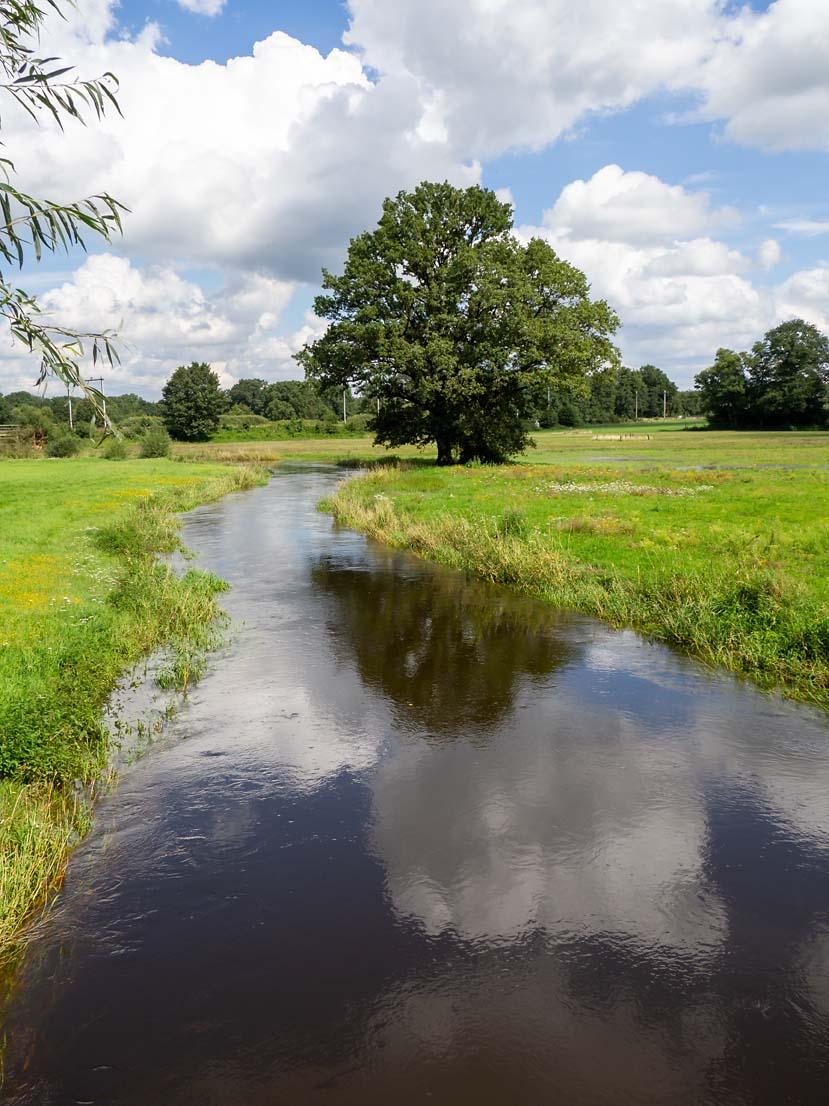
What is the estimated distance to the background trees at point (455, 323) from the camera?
48594 millimetres

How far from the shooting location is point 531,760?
34.0 feet

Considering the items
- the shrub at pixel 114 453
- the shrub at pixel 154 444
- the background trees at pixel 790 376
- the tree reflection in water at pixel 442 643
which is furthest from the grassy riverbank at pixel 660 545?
the background trees at pixel 790 376

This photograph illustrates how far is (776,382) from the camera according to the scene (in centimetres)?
11619

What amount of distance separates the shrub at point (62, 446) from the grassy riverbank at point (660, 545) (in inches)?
2233

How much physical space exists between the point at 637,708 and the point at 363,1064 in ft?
26.3

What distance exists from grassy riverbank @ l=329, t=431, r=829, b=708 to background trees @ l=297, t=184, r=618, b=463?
9.67 m

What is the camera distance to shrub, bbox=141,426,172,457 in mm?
82250

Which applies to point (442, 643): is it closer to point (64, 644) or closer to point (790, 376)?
point (64, 644)

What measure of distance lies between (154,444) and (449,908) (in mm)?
82796

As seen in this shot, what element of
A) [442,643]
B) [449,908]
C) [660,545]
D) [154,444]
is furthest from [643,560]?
[154,444]

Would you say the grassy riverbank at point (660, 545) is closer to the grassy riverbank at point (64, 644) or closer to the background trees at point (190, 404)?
the grassy riverbank at point (64, 644)

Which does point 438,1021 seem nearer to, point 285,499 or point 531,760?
point 531,760

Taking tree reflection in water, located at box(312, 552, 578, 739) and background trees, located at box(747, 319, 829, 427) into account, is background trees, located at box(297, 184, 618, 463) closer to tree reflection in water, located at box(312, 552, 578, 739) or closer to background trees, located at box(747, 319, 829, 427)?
tree reflection in water, located at box(312, 552, 578, 739)

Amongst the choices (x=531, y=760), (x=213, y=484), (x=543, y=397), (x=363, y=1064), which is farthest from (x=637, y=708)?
(x=543, y=397)
